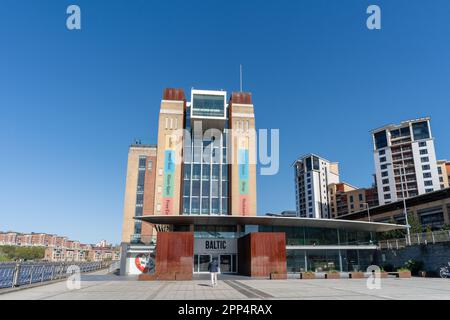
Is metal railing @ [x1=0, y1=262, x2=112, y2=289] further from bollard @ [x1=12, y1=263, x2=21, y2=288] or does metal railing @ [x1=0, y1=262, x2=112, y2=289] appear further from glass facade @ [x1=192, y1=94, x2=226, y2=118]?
glass facade @ [x1=192, y1=94, x2=226, y2=118]

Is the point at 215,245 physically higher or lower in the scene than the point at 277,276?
higher

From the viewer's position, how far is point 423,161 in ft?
321

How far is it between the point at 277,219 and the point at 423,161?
86760 mm

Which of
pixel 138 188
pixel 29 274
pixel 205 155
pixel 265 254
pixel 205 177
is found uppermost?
pixel 205 155

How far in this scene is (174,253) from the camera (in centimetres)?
2731

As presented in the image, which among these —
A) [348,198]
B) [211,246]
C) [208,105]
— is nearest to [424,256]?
[211,246]

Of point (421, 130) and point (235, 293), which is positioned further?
point (421, 130)

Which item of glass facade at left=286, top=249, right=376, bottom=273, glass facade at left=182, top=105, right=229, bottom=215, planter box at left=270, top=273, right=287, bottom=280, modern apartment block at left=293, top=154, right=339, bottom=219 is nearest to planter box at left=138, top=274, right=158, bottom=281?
planter box at left=270, top=273, right=287, bottom=280

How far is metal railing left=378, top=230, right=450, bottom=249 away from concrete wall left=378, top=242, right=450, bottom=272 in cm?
39

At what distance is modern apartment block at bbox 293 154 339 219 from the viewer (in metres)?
131

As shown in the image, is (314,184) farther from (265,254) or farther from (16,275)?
(16,275)

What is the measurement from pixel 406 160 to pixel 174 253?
9679 centimetres

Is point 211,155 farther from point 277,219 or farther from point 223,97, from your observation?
point 277,219

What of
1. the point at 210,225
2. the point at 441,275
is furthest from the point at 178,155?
the point at 441,275
